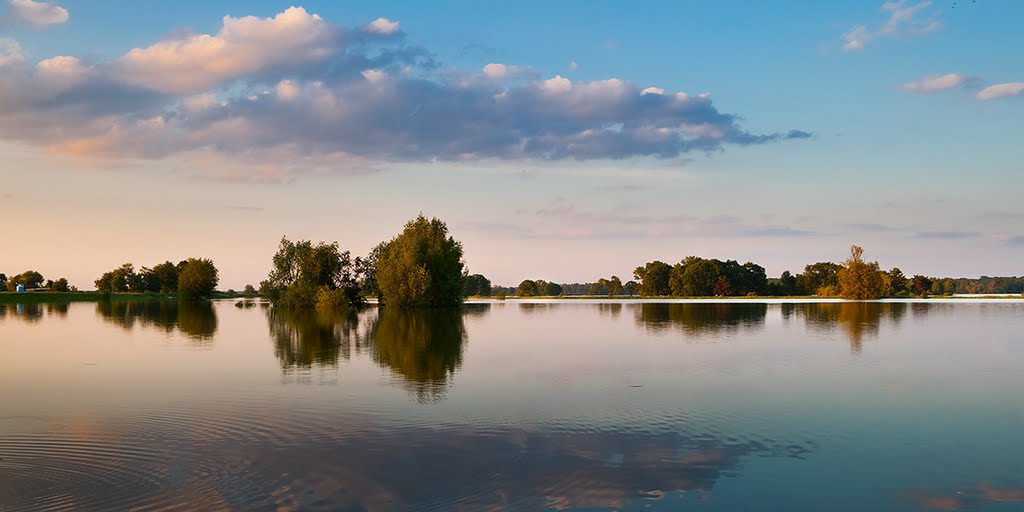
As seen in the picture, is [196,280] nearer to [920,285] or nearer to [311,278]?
[311,278]

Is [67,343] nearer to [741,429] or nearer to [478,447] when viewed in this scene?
[478,447]

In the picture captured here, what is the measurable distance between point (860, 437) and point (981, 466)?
2.65 metres

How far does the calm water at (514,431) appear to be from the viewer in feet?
38.6

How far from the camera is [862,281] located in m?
160

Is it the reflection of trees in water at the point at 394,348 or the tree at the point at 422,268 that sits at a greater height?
the tree at the point at 422,268

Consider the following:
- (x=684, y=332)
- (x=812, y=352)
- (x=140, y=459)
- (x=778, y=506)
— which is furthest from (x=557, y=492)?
(x=684, y=332)

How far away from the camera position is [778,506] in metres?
11.2

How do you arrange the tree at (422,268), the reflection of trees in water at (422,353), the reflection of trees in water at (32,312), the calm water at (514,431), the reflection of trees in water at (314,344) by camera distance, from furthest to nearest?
1. the tree at (422,268)
2. the reflection of trees in water at (32,312)
3. the reflection of trees in water at (314,344)
4. the reflection of trees in water at (422,353)
5. the calm water at (514,431)

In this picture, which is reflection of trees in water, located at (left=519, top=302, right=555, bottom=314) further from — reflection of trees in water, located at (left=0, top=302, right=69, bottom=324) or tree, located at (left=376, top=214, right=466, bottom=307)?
reflection of trees in water, located at (left=0, top=302, right=69, bottom=324)

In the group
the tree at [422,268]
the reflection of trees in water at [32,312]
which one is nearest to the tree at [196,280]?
the reflection of trees in water at [32,312]

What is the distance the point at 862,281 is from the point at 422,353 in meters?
147

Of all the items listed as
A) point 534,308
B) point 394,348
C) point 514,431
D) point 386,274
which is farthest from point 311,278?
point 514,431

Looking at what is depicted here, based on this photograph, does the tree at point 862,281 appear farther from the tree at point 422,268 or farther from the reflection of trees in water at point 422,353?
the reflection of trees in water at point 422,353

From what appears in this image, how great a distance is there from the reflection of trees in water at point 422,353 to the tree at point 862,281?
421ft
